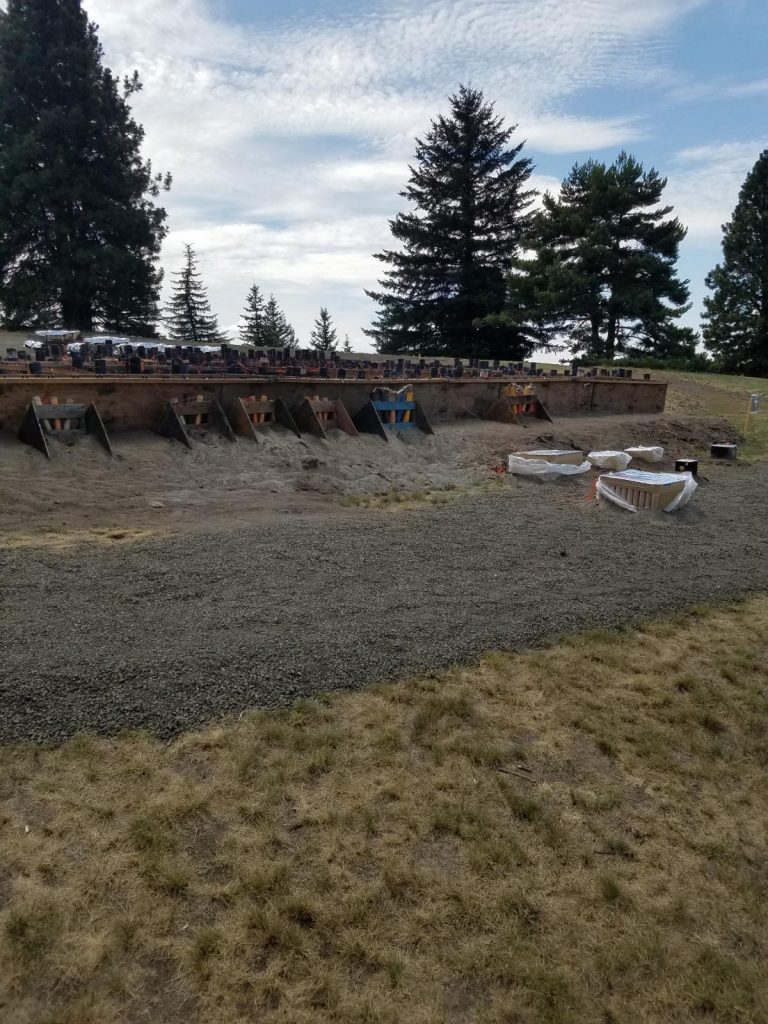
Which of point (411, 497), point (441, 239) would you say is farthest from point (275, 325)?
point (411, 497)

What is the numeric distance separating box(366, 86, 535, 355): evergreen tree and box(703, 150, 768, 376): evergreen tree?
12.4 meters

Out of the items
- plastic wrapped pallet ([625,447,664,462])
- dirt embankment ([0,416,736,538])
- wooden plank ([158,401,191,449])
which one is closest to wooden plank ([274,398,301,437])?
dirt embankment ([0,416,736,538])

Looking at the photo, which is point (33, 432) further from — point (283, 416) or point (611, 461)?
point (611, 461)

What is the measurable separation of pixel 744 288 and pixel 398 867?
4192cm

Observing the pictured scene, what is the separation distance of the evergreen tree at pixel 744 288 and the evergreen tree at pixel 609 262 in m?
6.70

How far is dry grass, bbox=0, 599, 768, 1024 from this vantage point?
2230 mm

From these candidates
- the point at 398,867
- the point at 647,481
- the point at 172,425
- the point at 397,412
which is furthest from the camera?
the point at 397,412

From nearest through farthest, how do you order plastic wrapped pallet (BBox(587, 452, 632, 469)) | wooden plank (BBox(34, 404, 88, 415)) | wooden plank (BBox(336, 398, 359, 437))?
wooden plank (BBox(34, 404, 88, 415)), plastic wrapped pallet (BBox(587, 452, 632, 469)), wooden plank (BBox(336, 398, 359, 437))

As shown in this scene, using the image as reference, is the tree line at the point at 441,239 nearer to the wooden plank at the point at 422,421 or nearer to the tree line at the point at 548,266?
the tree line at the point at 548,266

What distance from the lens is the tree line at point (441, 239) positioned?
1047 inches

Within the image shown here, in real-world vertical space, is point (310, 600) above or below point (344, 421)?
below

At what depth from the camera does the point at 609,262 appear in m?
30.4

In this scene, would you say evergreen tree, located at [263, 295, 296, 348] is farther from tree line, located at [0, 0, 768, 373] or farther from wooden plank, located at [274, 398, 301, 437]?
wooden plank, located at [274, 398, 301, 437]

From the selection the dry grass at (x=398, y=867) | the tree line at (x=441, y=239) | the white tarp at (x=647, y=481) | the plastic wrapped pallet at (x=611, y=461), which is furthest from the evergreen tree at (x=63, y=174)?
the dry grass at (x=398, y=867)
